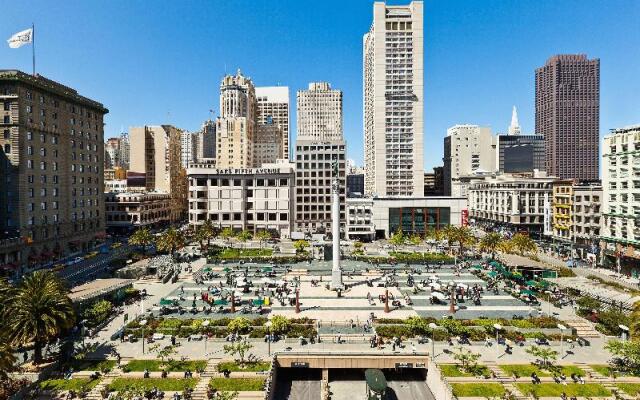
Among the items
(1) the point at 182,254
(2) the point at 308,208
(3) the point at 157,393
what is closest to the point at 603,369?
(3) the point at 157,393

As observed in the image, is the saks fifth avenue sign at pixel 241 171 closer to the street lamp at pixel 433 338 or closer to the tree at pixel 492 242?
the tree at pixel 492 242

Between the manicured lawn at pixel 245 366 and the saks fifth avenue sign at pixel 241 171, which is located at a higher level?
the saks fifth avenue sign at pixel 241 171

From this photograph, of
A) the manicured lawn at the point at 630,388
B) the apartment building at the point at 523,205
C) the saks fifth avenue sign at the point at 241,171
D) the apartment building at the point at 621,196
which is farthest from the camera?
the saks fifth avenue sign at the point at 241,171

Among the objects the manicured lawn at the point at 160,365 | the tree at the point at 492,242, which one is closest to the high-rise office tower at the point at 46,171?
the manicured lawn at the point at 160,365

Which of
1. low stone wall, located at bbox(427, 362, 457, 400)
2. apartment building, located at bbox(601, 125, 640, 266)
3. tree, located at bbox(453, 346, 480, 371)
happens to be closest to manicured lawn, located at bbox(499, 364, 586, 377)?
tree, located at bbox(453, 346, 480, 371)

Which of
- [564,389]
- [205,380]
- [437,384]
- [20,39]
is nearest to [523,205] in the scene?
[564,389]

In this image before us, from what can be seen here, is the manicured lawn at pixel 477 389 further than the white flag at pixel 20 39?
Result: No

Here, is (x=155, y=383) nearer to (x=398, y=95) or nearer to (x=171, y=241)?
(x=171, y=241)

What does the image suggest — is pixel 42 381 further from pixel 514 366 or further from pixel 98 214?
pixel 98 214
